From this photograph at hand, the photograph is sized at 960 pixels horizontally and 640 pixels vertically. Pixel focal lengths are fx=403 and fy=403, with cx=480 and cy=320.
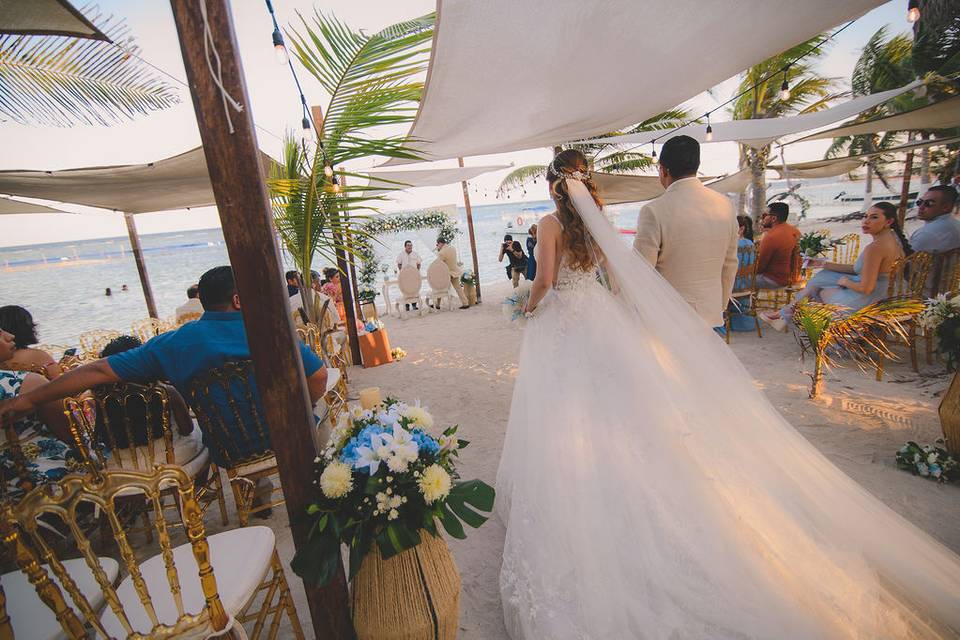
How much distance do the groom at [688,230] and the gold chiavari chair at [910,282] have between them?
2.69 meters

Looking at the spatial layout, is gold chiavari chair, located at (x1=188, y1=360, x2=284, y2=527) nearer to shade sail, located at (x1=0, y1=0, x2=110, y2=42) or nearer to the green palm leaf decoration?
shade sail, located at (x1=0, y1=0, x2=110, y2=42)

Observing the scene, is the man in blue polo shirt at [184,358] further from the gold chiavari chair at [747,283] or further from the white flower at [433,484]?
the gold chiavari chair at [747,283]

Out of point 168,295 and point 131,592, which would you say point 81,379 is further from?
point 168,295

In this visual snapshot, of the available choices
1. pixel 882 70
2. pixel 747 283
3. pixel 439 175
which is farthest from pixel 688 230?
pixel 882 70

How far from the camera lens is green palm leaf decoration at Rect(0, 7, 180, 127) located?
374 centimetres

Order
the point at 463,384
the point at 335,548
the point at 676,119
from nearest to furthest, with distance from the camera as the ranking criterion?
1. the point at 335,548
2. the point at 463,384
3. the point at 676,119

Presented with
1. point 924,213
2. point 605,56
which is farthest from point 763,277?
point 605,56

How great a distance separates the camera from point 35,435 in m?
2.42

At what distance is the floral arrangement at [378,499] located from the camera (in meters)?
1.39

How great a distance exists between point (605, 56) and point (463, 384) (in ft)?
12.5

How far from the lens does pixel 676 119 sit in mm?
12430

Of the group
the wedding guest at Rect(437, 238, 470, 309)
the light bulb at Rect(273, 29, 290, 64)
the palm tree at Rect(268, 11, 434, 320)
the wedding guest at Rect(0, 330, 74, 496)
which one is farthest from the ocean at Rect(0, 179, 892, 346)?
the wedding guest at Rect(437, 238, 470, 309)

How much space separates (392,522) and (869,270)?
5.35 metres

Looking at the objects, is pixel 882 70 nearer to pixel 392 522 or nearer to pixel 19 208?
pixel 392 522
